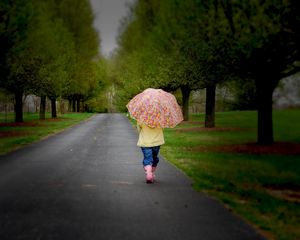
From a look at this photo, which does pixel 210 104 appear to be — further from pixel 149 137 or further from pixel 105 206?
pixel 105 206

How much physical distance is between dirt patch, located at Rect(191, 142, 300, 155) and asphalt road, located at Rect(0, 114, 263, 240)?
4669 millimetres

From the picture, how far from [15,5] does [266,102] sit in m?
13.5

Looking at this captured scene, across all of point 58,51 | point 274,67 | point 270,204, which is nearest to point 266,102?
point 274,67

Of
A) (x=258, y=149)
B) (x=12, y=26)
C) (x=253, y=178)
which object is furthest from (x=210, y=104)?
(x=253, y=178)

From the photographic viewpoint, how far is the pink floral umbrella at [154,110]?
357 inches

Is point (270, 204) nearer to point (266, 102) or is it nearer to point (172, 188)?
point (172, 188)

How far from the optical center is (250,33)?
14.0 meters

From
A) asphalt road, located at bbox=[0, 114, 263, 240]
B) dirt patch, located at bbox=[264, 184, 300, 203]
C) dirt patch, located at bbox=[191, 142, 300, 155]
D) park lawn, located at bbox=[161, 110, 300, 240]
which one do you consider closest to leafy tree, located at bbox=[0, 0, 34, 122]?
park lawn, located at bbox=[161, 110, 300, 240]

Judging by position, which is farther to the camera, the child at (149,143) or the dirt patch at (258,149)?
the dirt patch at (258,149)

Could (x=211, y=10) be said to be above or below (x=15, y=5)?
below

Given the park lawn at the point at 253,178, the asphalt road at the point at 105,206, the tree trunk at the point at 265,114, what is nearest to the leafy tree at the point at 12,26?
the park lawn at the point at 253,178

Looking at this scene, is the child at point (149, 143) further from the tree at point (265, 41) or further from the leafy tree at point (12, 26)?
the leafy tree at point (12, 26)

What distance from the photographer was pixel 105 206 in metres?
7.11

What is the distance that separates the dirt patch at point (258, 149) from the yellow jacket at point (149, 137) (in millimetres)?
7086
